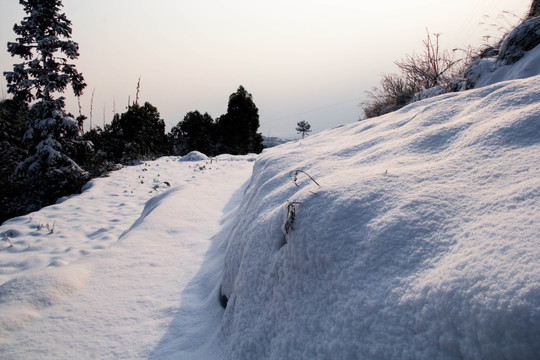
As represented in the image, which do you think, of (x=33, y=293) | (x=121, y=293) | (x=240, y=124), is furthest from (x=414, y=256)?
(x=240, y=124)

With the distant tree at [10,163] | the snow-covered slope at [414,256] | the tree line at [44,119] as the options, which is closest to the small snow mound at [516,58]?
the snow-covered slope at [414,256]

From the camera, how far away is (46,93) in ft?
32.8

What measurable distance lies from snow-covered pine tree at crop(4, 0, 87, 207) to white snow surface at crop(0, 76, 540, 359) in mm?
9538

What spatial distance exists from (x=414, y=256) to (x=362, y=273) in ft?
0.63

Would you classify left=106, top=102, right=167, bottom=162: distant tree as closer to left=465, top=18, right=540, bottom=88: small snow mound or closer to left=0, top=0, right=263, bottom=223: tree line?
left=0, top=0, right=263, bottom=223: tree line

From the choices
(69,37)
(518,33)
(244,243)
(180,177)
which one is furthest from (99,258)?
(69,37)

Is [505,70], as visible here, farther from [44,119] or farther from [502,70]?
[44,119]

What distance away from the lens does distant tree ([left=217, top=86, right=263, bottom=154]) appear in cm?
2770

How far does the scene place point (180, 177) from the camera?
30.8ft

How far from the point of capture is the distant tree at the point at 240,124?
27.7m

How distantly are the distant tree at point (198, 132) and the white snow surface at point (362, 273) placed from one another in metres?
28.9

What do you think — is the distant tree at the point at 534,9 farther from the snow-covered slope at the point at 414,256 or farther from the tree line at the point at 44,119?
the tree line at the point at 44,119

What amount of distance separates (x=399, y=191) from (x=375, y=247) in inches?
13.5

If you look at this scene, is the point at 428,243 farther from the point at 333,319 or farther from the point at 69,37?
the point at 69,37
